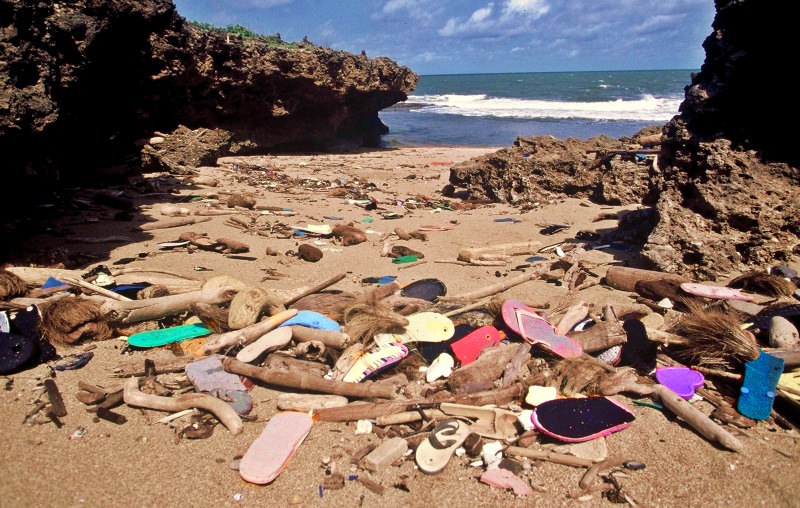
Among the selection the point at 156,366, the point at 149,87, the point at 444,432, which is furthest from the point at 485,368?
the point at 149,87

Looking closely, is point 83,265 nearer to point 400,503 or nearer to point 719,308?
point 400,503

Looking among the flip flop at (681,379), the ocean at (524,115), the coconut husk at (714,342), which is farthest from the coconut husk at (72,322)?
the ocean at (524,115)

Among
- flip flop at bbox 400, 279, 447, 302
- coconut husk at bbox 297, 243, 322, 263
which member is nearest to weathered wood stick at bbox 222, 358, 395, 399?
flip flop at bbox 400, 279, 447, 302

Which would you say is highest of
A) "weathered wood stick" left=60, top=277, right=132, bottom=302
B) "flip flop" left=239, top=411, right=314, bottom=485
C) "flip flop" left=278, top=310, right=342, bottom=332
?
"weathered wood stick" left=60, top=277, right=132, bottom=302

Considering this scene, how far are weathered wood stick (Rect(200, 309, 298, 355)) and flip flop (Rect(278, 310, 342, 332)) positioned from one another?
40 mm

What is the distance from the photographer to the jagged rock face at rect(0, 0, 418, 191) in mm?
5023

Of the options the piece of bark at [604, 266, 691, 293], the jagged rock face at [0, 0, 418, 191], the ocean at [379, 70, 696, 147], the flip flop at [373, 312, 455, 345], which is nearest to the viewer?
the flip flop at [373, 312, 455, 345]

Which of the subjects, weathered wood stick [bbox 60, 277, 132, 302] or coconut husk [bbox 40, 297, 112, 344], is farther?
weathered wood stick [bbox 60, 277, 132, 302]

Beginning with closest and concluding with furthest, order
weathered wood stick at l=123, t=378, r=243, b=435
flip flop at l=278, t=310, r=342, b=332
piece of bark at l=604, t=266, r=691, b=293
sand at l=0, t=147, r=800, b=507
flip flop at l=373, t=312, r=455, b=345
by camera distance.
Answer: sand at l=0, t=147, r=800, b=507, weathered wood stick at l=123, t=378, r=243, b=435, flip flop at l=373, t=312, r=455, b=345, flip flop at l=278, t=310, r=342, b=332, piece of bark at l=604, t=266, r=691, b=293

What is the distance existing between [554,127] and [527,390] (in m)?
28.7

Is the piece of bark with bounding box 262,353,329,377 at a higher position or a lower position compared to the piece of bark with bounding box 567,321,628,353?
higher

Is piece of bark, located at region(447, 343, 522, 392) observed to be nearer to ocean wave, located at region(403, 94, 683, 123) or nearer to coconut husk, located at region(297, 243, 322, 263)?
coconut husk, located at region(297, 243, 322, 263)

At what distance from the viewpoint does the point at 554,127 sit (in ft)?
96.9

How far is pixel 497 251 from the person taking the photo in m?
6.77
